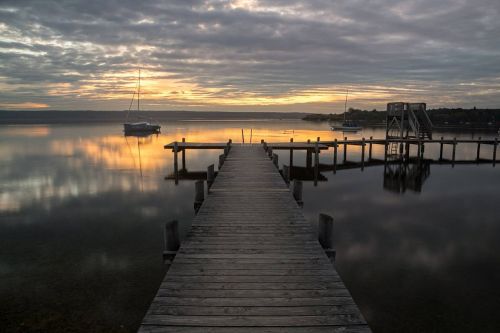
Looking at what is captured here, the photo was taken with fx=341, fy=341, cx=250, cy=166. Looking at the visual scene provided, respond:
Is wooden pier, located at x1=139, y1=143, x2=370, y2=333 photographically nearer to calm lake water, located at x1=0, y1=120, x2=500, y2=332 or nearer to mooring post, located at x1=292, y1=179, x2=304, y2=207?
mooring post, located at x1=292, y1=179, x2=304, y2=207

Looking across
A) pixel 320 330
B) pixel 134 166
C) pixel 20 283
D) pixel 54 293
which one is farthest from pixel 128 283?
pixel 134 166

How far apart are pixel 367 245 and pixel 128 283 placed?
7.98 meters

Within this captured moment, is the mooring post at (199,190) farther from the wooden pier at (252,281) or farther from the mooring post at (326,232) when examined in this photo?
the mooring post at (326,232)

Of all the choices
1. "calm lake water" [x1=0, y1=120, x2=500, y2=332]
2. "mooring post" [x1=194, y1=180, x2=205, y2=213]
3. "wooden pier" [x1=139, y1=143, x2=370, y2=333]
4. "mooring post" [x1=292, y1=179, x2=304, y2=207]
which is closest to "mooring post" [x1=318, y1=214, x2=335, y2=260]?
"wooden pier" [x1=139, y1=143, x2=370, y2=333]

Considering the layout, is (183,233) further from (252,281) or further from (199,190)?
(252,281)

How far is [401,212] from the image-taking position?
16484 mm

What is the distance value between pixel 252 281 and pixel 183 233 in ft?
26.7

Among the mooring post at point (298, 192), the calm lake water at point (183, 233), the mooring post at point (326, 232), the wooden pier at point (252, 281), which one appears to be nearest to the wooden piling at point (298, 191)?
the mooring post at point (298, 192)

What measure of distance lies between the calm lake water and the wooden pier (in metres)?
2.45

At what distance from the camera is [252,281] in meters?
5.56

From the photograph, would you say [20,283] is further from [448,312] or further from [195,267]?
[448,312]

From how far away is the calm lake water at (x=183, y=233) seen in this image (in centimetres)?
785

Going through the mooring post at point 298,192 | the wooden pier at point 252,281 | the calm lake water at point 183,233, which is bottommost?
the calm lake water at point 183,233

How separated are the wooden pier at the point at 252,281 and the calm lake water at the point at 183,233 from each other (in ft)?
8.04
